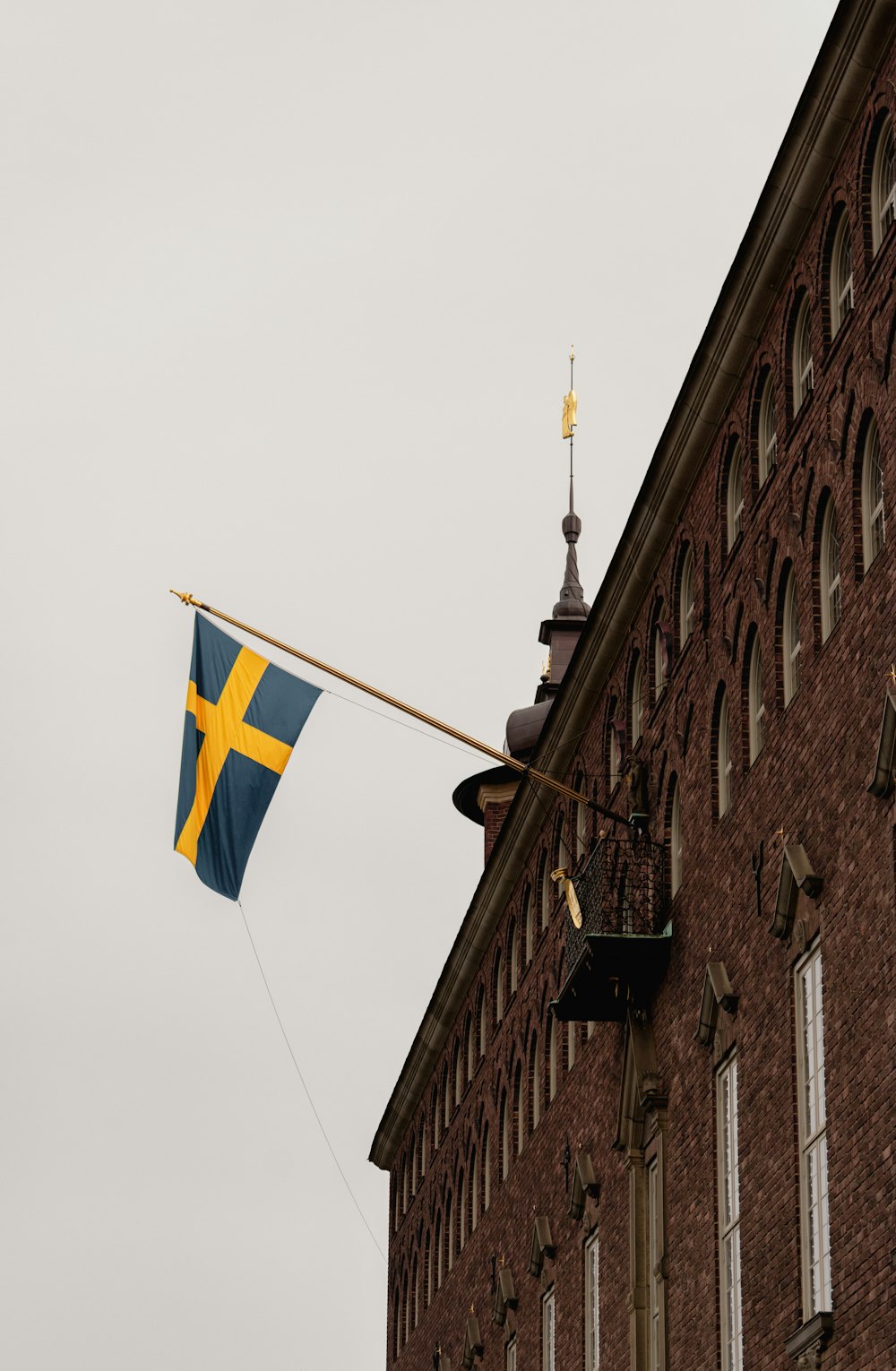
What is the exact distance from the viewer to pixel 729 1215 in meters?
24.3

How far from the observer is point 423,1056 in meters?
46.5

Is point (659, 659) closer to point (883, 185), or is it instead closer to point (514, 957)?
point (883, 185)

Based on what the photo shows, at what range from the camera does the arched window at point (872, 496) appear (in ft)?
70.1

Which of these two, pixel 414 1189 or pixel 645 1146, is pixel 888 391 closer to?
pixel 645 1146

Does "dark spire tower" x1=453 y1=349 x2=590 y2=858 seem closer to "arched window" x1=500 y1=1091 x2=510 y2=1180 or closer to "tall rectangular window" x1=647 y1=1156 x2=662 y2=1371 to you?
"arched window" x1=500 y1=1091 x2=510 y2=1180

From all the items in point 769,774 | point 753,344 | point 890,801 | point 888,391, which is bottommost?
point 890,801

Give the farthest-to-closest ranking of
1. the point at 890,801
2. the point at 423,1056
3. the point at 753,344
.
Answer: the point at 423,1056 < the point at 753,344 < the point at 890,801

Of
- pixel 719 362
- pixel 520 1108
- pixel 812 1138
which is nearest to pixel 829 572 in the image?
pixel 719 362

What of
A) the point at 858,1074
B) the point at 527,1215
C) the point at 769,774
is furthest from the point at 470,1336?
the point at 858,1074

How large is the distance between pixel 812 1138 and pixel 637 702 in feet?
31.5

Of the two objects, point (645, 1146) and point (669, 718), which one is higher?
point (669, 718)

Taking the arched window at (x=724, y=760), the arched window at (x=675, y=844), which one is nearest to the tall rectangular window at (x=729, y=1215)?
the arched window at (x=724, y=760)

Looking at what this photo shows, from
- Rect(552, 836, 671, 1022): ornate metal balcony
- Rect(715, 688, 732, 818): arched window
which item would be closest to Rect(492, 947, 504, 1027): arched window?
Rect(552, 836, 671, 1022): ornate metal balcony

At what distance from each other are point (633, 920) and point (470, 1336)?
13.2m
